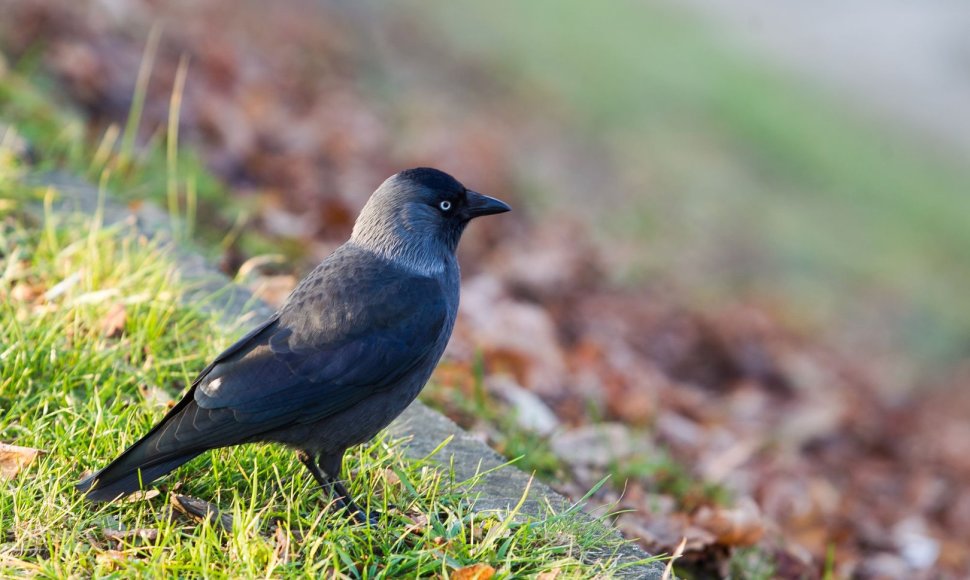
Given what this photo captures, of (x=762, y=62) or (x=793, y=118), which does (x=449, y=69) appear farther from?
(x=762, y=62)

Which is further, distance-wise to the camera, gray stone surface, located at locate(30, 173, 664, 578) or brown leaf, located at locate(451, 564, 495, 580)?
gray stone surface, located at locate(30, 173, 664, 578)

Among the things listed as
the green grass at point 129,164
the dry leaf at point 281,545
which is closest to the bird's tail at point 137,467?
the dry leaf at point 281,545

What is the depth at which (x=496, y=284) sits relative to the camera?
6.52 m

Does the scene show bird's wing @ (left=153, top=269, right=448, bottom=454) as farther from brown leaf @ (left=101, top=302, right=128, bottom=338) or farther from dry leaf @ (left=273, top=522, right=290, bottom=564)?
brown leaf @ (left=101, top=302, right=128, bottom=338)

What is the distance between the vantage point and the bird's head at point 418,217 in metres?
3.69

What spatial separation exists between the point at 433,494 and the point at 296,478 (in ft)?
1.37

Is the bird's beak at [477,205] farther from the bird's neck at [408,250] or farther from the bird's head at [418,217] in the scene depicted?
the bird's neck at [408,250]

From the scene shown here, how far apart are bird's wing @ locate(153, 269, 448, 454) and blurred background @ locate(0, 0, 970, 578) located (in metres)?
1.16

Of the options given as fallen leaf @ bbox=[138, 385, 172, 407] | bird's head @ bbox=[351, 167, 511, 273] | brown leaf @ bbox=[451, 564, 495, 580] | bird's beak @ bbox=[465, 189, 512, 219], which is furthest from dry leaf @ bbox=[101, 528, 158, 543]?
bird's beak @ bbox=[465, 189, 512, 219]

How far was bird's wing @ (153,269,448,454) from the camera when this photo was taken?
3.00m

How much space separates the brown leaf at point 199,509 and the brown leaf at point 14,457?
0.46 m

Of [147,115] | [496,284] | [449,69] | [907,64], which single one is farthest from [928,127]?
[147,115]

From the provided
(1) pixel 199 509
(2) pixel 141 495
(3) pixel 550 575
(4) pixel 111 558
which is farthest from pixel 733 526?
(4) pixel 111 558

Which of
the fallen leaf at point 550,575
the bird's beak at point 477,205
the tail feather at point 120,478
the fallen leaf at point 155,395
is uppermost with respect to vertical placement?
the bird's beak at point 477,205
